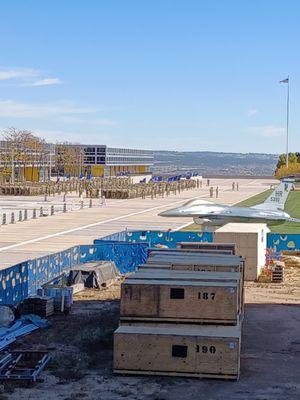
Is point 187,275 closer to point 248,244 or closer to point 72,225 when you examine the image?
point 248,244

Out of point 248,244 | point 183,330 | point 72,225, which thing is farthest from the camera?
point 72,225

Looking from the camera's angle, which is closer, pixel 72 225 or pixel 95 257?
pixel 95 257

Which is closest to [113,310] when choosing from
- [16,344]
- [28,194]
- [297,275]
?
[16,344]

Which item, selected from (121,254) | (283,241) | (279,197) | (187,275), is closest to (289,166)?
(279,197)

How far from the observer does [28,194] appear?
9369cm

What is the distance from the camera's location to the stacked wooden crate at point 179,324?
17375 millimetres

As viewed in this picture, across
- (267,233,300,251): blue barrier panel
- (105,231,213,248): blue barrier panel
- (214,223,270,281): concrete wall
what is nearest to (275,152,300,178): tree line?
(267,233,300,251): blue barrier panel

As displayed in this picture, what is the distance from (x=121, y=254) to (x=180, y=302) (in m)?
15.2

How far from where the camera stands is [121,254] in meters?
33.8

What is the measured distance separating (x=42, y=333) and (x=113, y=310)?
12.8 ft

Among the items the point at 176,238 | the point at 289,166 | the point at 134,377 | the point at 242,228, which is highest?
the point at 289,166

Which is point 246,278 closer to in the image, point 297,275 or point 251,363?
point 297,275

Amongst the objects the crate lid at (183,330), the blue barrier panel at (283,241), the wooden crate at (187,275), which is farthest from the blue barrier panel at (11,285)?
the blue barrier panel at (283,241)

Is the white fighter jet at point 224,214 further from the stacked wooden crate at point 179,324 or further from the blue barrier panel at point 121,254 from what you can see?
the stacked wooden crate at point 179,324
